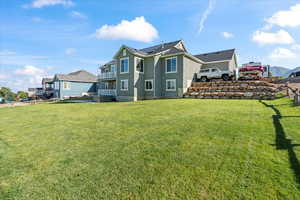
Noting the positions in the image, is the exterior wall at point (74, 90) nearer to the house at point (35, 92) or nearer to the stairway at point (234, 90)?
the house at point (35, 92)

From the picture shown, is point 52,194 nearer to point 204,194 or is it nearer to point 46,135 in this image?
point 204,194

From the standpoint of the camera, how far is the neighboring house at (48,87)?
35125mm

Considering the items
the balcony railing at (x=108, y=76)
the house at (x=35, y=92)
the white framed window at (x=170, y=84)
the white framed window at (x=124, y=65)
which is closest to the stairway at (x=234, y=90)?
the white framed window at (x=170, y=84)

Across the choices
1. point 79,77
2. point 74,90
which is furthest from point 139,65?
point 79,77

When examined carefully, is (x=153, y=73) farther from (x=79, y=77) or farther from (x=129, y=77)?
(x=79, y=77)

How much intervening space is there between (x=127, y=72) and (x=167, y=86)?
5672 millimetres

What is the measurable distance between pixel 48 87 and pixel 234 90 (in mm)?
42921

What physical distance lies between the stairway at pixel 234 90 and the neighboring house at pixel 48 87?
33.8 metres

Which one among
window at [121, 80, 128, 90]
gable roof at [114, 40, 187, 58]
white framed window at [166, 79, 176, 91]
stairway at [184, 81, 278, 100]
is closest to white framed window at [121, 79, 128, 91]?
window at [121, 80, 128, 90]

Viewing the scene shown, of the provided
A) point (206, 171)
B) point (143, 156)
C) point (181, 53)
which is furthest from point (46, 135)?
point (181, 53)

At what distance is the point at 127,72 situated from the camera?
63.0 feet

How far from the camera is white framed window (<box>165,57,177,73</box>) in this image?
1820 centimetres

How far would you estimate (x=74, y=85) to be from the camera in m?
33.4

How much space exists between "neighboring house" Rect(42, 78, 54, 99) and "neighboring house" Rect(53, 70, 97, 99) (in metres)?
2.61
